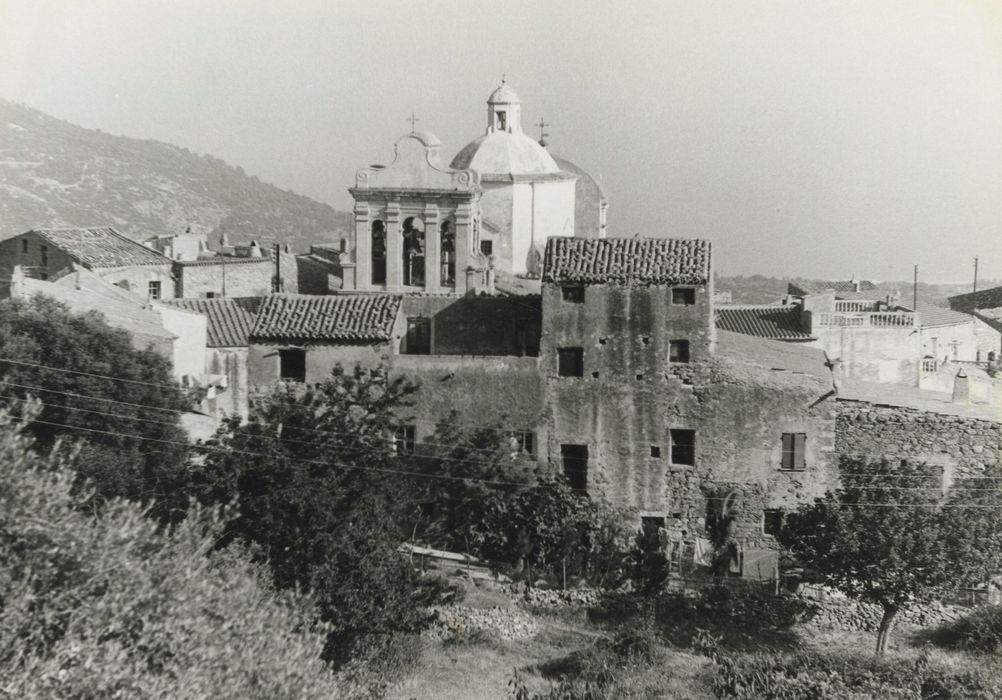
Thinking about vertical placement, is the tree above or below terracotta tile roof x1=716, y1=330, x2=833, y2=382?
below

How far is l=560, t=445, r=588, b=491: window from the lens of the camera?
33688mm

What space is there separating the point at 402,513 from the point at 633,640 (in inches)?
239

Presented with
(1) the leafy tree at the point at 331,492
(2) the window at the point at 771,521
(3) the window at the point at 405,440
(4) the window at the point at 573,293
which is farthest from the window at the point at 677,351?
(3) the window at the point at 405,440

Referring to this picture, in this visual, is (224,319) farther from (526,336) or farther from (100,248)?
(100,248)

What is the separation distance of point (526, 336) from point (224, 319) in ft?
31.8

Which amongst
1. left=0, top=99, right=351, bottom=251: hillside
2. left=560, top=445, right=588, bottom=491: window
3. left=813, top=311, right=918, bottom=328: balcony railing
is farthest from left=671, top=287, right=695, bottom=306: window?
left=0, top=99, right=351, bottom=251: hillside

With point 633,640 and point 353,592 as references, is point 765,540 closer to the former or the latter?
point 633,640

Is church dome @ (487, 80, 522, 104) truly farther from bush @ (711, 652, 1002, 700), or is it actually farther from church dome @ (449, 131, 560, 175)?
bush @ (711, 652, 1002, 700)

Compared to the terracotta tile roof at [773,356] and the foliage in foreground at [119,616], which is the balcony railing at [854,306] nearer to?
the terracotta tile roof at [773,356]

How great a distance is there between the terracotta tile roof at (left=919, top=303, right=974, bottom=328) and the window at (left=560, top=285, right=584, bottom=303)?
26143 millimetres

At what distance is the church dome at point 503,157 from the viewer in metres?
51.1

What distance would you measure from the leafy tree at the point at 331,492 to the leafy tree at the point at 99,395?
1.09 meters

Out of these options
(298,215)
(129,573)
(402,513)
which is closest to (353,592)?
(402,513)

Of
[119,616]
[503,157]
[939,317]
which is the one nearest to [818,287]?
[939,317]
